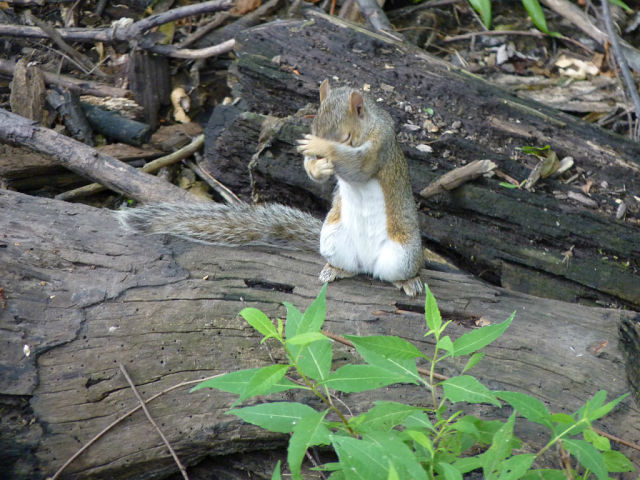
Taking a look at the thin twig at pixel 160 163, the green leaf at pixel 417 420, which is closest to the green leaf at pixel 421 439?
the green leaf at pixel 417 420

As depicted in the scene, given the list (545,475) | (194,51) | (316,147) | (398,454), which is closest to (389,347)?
(398,454)

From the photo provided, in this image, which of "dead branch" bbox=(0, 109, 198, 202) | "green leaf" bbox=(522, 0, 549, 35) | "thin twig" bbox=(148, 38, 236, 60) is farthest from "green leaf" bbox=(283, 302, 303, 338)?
"thin twig" bbox=(148, 38, 236, 60)

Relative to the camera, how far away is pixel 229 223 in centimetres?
283

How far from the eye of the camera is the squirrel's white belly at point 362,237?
2.71 m

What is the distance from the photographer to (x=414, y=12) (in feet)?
16.8

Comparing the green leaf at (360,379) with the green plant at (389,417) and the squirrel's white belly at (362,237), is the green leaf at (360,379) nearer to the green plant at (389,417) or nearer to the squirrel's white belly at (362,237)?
the green plant at (389,417)

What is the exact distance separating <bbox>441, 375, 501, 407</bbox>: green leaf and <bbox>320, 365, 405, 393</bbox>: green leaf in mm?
117

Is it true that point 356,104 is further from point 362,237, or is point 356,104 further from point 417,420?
point 417,420

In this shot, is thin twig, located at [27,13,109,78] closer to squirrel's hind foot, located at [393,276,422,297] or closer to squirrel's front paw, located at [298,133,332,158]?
squirrel's front paw, located at [298,133,332,158]

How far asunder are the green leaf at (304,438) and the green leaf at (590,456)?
0.53 metres

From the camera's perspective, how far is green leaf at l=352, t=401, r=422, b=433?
142cm

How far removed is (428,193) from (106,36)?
244cm

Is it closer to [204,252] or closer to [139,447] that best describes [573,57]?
[204,252]

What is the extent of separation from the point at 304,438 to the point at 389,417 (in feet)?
0.71
